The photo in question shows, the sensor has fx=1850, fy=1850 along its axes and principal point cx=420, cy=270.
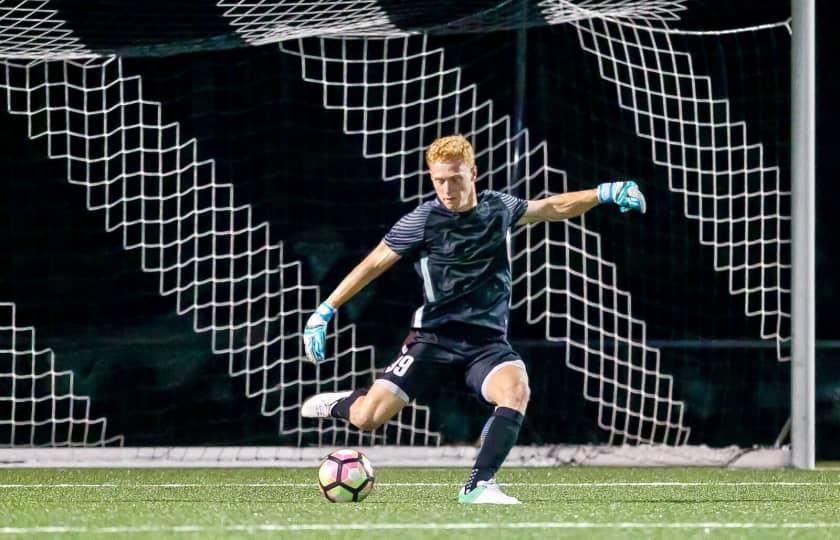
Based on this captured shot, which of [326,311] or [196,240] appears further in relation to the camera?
[196,240]

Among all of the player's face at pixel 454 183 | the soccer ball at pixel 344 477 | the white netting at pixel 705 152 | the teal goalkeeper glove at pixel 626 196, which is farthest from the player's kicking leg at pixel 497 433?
the white netting at pixel 705 152

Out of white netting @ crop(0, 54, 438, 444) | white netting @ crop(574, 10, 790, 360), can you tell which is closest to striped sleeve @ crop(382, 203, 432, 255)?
white netting @ crop(0, 54, 438, 444)

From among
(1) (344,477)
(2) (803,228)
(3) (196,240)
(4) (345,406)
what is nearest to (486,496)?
(1) (344,477)

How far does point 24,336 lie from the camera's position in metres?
11.1

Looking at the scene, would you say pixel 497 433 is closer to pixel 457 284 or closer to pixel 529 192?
pixel 457 284

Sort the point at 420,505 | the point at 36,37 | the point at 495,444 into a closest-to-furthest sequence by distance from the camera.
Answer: the point at 420,505, the point at 495,444, the point at 36,37

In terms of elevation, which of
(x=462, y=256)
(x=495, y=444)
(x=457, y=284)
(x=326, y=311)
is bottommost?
(x=495, y=444)

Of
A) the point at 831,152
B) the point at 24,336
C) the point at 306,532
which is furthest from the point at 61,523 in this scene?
the point at 831,152

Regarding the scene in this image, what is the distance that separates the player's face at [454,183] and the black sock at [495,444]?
34.9 inches

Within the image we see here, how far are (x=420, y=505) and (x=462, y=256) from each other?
3.63ft

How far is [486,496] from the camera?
7.31 meters

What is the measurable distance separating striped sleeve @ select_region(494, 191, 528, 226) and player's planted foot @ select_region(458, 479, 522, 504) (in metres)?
1.16

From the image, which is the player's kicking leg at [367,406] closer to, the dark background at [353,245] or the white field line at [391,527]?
the white field line at [391,527]

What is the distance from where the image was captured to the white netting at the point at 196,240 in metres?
11.1
